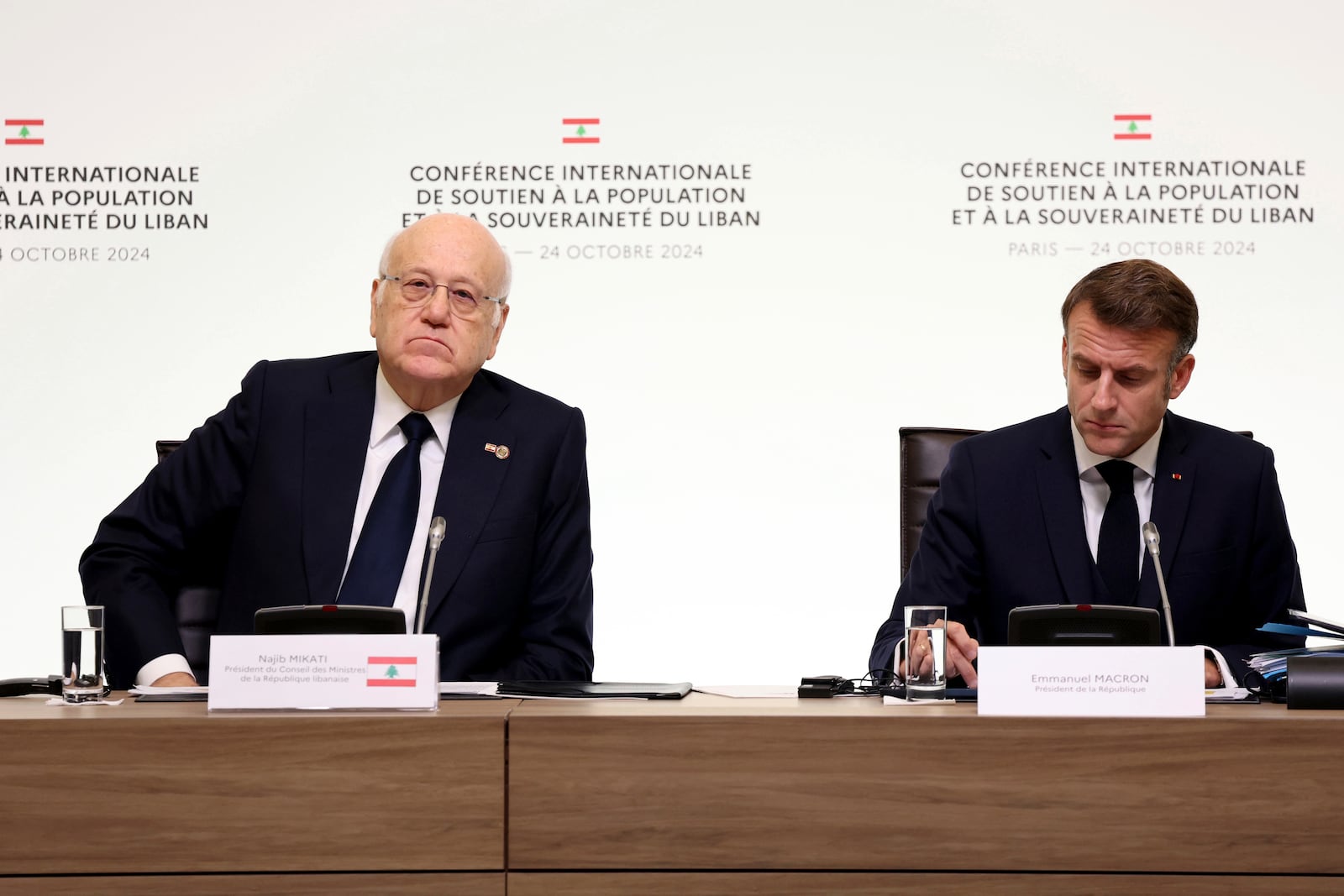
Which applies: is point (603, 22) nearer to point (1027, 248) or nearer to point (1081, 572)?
point (1027, 248)

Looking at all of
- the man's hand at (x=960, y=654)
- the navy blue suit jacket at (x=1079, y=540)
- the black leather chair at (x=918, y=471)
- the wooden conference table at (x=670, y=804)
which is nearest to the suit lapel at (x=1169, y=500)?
the navy blue suit jacket at (x=1079, y=540)

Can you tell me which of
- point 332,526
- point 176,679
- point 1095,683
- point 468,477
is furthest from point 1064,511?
point 176,679

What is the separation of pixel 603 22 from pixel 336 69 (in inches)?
27.4

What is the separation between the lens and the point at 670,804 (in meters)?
1.42

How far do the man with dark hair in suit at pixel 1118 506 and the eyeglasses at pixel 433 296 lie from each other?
0.94 metres

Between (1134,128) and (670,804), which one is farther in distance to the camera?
(1134,128)

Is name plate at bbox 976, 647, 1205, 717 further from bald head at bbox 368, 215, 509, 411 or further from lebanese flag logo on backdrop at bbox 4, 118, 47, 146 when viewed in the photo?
lebanese flag logo on backdrop at bbox 4, 118, 47, 146

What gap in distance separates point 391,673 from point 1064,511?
135 centimetres

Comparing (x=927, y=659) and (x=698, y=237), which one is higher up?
(x=698, y=237)

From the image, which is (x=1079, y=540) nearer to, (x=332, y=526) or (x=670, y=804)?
(x=670, y=804)

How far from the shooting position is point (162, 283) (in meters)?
3.45

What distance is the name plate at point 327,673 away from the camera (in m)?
1.49

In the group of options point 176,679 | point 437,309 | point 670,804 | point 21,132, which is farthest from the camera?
point 21,132

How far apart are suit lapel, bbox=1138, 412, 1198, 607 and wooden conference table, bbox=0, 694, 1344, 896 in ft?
2.80
